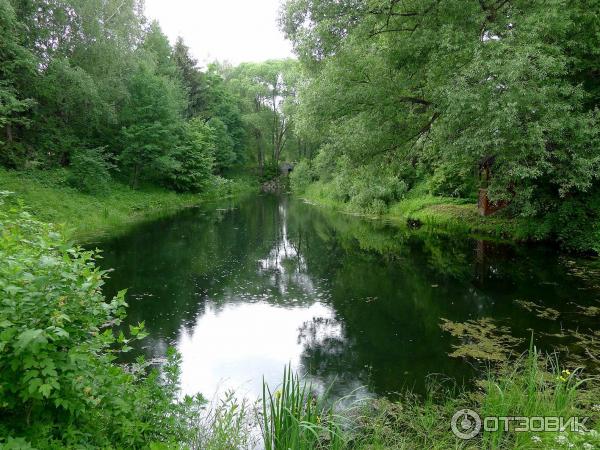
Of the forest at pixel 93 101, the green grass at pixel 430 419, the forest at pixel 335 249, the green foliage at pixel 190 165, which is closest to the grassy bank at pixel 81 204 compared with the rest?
the forest at pixel 335 249

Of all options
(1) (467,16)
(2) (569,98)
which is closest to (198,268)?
(1) (467,16)

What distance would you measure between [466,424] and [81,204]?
59.1ft

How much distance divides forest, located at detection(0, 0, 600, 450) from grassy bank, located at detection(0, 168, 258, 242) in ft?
0.47

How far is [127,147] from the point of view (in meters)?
24.6

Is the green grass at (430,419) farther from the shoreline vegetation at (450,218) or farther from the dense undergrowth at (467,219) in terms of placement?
the shoreline vegetation at (450,218)

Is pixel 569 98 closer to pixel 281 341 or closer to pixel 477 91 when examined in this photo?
pixel 477 91

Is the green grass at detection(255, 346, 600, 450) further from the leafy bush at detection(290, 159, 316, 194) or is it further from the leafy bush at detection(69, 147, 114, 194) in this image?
the leafy bush at detection(290, 159, 316, 194)

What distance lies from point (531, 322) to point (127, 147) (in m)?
23.5

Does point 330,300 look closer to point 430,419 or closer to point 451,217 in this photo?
point 430,419

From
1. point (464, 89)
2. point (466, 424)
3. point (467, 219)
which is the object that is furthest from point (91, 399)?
point (467, 219)

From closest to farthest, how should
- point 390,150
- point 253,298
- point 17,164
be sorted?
point 253,298 → point 390,150 → point 17,164

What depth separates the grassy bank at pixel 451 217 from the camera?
586 inches

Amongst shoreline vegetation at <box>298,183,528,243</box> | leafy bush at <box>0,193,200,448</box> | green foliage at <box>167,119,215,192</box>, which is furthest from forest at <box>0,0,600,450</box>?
green foliage at <box>167,119,215,192</box>

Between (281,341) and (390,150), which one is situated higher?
(390,150)
